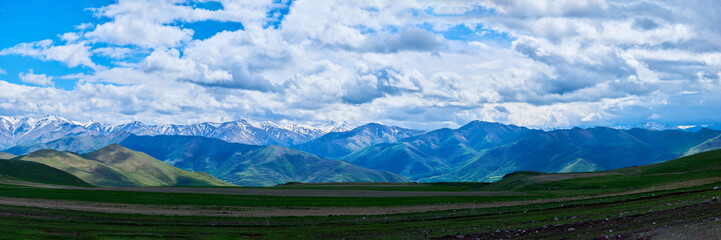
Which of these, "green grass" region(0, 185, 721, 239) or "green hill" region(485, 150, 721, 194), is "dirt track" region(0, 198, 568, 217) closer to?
"green grass" region(0, 185, 721, 239)

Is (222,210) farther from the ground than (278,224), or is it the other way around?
(222,210)

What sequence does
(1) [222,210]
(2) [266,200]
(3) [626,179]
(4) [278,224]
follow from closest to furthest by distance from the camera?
1. (4) [278,224]
2. (1) [222,210]
3. (2) [266,200]
4. (3) [626,179]

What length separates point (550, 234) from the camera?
127 ft

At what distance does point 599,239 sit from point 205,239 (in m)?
31.9

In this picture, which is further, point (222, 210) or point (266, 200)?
point (266, 200)

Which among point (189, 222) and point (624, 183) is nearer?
point (189, 222)

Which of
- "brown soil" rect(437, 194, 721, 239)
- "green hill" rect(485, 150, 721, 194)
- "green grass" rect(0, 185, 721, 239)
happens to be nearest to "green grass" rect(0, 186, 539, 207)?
"green grass" rect(0, 185, 721, 239)

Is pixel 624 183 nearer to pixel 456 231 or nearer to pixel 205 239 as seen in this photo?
pixel 456 231

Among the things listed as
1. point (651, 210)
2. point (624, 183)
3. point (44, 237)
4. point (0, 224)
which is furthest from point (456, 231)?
point (624, 183)

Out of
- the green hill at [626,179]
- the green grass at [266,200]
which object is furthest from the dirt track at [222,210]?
the green hill at [626,179]

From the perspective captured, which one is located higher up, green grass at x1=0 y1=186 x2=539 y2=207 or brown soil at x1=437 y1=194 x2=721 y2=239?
green grass at x1=0 y1=186 x2=539 y2=207

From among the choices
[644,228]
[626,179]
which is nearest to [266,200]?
[644,228]

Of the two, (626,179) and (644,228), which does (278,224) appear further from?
(626,179)

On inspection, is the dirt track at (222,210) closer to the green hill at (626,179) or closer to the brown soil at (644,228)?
the brown soil at (644,228)
